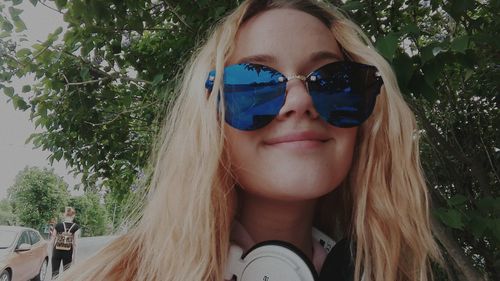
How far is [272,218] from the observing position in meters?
1.05

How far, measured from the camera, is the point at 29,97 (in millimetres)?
3414

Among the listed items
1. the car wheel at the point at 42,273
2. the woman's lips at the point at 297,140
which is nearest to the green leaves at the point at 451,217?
the woman's lips at the point at 297,140

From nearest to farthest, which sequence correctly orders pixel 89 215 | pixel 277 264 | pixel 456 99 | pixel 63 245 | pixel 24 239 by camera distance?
pixel 277 264 → pixel 456 99 → pixel 63 245 → pixel 24 239 → pixel 89 215

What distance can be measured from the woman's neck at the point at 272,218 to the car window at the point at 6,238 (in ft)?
25.2

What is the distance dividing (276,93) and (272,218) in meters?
0.31

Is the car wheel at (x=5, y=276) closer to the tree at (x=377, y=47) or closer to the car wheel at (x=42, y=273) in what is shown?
the car wheel at (x=42, y=273)

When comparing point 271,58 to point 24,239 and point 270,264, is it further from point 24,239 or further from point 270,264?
point 24,239

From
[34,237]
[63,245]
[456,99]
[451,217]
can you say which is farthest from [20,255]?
[451,217]

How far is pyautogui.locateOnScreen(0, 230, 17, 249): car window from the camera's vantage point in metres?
7.43

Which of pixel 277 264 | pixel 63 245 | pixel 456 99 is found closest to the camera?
pixel 277 264

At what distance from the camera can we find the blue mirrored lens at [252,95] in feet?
3.06

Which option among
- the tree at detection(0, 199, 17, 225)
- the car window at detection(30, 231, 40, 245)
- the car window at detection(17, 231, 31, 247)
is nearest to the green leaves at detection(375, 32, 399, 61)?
the car window at detection(17, 231, 31, 247)

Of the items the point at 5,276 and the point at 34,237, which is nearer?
the point at 5,276

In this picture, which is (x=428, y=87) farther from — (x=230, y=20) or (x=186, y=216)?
(x=186, y=216)
